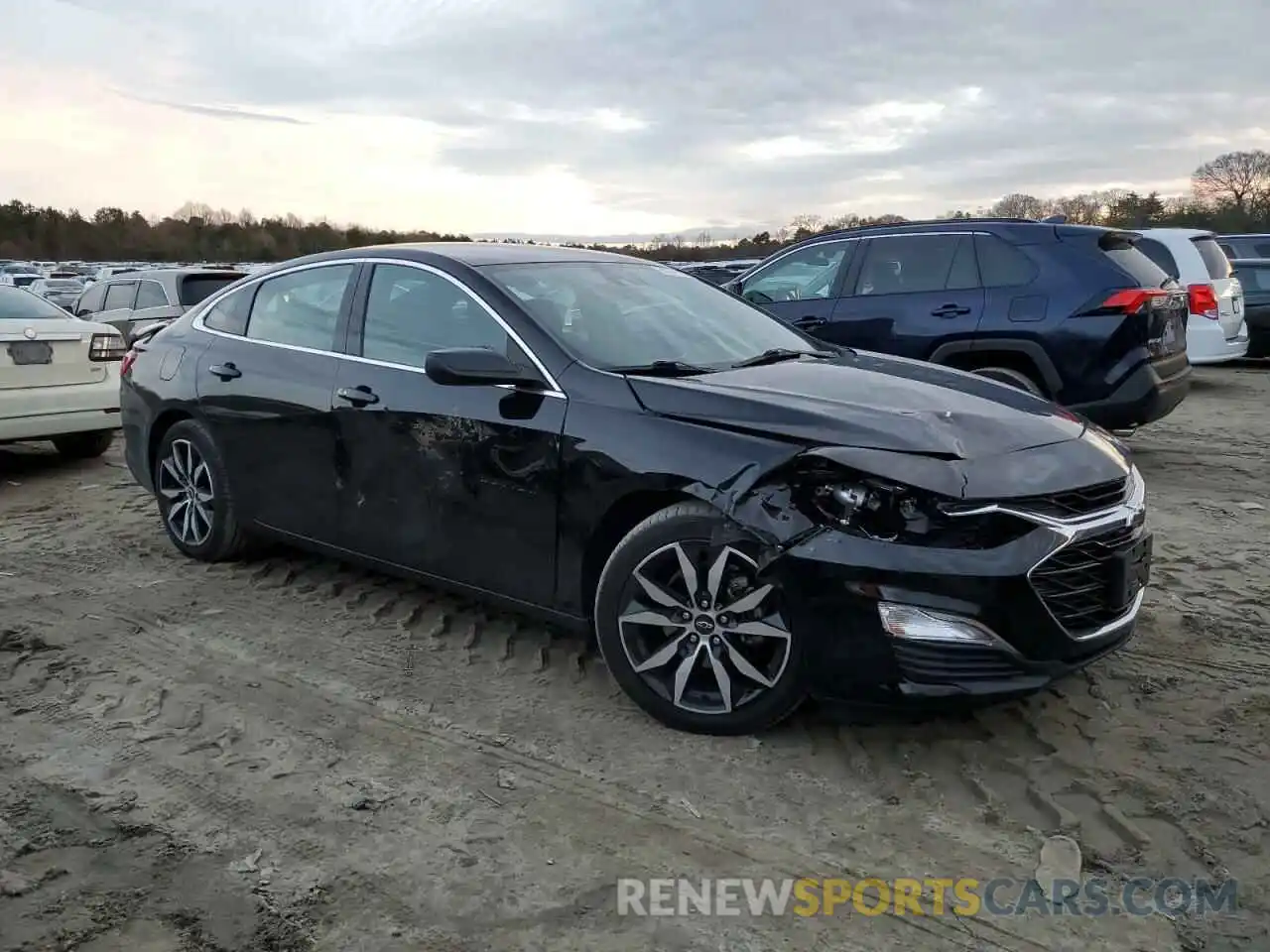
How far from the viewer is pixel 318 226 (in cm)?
6869

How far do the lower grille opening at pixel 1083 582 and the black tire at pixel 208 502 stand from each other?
380 cm

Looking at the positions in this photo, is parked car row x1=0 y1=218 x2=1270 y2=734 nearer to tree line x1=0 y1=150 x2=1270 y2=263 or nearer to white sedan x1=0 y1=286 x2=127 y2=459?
white sedan x1=0 y1=286 x2=127 y2=459

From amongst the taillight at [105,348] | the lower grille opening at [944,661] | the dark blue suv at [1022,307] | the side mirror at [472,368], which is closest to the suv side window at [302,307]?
the side mirror at [472,368]

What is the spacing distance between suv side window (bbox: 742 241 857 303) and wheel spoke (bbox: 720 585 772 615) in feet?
16.5

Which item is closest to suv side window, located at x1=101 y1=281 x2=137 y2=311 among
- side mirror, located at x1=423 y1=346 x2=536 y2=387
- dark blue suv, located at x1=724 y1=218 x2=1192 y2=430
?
dark blue suv, located at x1=724 y1=218 x2=1192 y2=430

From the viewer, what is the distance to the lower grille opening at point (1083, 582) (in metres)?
3.06

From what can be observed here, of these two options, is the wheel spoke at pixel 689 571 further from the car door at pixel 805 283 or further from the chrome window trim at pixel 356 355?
the car door at pixel 805 283

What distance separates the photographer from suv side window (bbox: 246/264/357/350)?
15.1 feet

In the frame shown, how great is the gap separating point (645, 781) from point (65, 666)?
2463 mm

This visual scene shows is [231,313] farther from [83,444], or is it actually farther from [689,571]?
[83,444]

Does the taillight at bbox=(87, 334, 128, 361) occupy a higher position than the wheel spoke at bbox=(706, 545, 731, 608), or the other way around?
the taillight at bbox=(87, 334, 128, 361)

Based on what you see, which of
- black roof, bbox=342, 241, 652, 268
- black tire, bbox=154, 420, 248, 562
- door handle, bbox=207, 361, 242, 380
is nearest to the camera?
black roof, bbox=342, 241, 652, 268

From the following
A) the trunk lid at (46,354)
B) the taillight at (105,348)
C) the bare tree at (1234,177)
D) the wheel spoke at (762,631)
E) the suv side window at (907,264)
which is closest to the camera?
the wheel spoke at (762,631)

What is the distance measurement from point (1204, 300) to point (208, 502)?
9861mm
